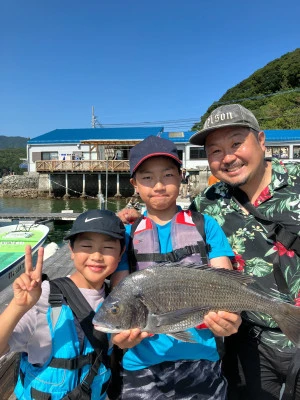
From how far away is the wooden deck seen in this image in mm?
2920

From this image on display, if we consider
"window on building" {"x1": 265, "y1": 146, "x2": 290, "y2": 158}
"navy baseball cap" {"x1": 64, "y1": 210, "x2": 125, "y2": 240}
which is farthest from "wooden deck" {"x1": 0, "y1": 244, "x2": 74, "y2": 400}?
"window on building" {"x1": 265, "y1": 146, "x2": 290, "y2": 158}

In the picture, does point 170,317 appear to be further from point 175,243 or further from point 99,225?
point 99,225

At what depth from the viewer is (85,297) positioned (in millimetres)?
2096

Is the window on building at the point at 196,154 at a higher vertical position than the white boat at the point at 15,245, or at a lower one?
higher

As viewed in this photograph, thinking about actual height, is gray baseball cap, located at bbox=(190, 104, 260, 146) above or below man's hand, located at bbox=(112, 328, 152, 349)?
above

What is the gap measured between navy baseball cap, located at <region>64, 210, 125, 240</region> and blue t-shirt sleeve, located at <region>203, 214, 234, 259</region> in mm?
630

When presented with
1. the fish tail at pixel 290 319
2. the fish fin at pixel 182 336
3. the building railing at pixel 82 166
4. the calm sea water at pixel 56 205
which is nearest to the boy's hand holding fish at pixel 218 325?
the fish fin at pixel 182 336

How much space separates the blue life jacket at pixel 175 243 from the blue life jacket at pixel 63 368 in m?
0.59

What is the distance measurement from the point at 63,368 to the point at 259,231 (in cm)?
168

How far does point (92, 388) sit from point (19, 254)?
976 centimetres

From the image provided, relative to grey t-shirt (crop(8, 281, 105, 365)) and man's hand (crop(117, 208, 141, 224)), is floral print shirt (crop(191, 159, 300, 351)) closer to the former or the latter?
man's hand (crop(117, 208, 141, 224))

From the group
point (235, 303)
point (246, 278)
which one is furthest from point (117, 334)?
point (246, 278)

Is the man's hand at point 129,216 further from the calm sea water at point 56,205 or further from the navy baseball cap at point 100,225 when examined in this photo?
the calm sea water at point 56,205

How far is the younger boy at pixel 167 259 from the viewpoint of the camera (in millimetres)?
2002
